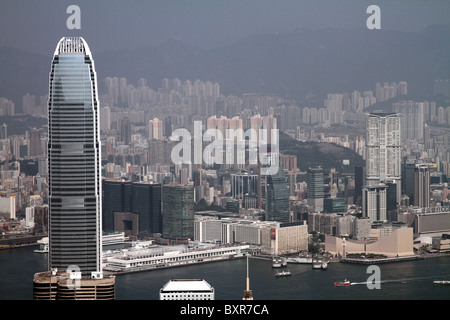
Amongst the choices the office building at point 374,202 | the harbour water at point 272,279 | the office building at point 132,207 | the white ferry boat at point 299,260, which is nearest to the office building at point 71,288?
the harbour water at point 272,279

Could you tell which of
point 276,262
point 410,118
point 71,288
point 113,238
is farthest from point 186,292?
point 410,118

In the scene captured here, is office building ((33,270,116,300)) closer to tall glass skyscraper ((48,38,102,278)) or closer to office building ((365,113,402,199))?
tall glass skyscraper ((48,38,102,278))

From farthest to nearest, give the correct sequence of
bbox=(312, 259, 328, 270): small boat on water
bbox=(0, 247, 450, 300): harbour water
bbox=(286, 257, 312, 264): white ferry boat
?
1. bbox=(286, 257, 312, 264): white ferry boat
2. bbox=(312, 259, 328, 270): small boat on water
3. bbox=(0, 247, 450, 300): harbour water

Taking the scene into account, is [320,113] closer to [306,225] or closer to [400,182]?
[400,182]

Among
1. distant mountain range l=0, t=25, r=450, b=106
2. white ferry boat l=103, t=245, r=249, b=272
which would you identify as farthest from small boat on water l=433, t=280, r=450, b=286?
distant mountain range l=0, t=25, r=450, b=106

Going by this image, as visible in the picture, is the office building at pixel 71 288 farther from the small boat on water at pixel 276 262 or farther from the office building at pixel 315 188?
the office building at pixel 315 188

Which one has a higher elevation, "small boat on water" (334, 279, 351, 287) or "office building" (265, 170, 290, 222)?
"office building" (265, 170, 290, 222)

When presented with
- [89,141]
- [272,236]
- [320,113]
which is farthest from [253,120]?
[89,141]
